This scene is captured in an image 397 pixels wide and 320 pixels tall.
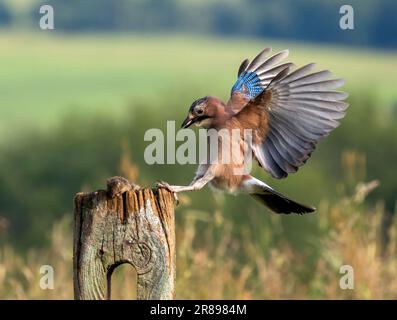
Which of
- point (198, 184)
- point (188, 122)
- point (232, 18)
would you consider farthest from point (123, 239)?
point (232, 18)

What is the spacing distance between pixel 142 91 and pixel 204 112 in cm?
2615

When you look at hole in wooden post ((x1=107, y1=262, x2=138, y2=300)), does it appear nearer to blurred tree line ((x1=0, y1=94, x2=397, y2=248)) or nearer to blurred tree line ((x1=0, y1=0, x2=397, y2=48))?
blurred tree line ((x1=0, y1=94, x2=397, y2=248))

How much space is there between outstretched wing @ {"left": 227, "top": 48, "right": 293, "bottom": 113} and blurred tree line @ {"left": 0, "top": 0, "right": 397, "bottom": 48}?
2782 centimetres

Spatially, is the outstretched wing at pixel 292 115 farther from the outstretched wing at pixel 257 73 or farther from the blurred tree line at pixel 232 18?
the blurred tree line at pixel 232 18

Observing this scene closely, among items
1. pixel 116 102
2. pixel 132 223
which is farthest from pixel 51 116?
pixel 132 223

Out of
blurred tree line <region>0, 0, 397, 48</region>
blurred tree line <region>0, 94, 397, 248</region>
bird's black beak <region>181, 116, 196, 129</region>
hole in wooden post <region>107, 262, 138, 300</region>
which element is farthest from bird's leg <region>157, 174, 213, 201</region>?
blurred tree line <region>0, 0, 397, 48</region>

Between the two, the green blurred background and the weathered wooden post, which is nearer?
the weathered wooden post

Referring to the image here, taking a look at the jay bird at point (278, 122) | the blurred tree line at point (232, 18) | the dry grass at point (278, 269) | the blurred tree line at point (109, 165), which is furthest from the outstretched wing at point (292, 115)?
the blurred tree line at point (232, 18)

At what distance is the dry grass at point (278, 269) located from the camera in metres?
7.56

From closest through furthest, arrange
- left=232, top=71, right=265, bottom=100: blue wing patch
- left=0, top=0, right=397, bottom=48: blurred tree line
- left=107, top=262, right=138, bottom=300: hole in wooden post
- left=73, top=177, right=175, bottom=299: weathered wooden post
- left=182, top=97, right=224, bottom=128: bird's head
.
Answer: left=73, top=177, right=175, bottom=299: weathered wooden post → left=182, top=97, right=224, bottom=128: bird's head → left=232, top=71, right=265, bottom=100: blue wing patch → left=107, top=262, right=138, bottom=300: hole in wooden post → left=0, top=0, right=397, bottom=48: blurred tree line

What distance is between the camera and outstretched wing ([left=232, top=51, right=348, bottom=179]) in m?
5.82

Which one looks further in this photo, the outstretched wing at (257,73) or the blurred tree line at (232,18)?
the blurred tree line at (232,18)

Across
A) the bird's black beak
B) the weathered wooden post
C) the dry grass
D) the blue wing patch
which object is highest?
the blue wing patch

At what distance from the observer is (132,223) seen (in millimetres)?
4867
